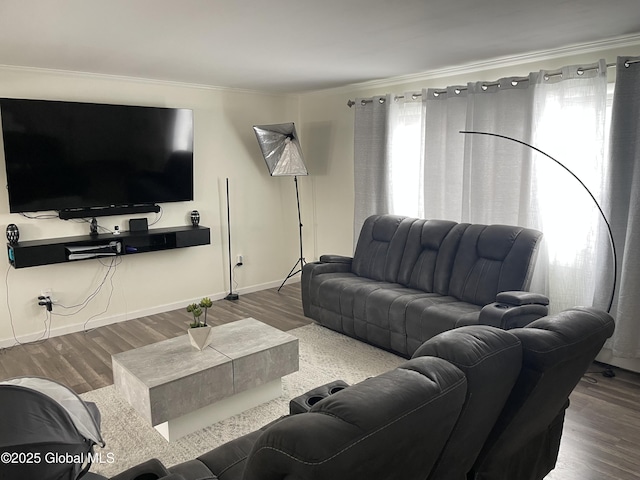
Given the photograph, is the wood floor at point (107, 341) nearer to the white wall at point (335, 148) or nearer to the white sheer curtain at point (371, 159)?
the white wall at point (335, 148)

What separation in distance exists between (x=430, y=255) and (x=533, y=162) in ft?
3.79

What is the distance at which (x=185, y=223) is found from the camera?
→ 534 centimetres

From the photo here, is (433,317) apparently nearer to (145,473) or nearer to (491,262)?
(491,262)

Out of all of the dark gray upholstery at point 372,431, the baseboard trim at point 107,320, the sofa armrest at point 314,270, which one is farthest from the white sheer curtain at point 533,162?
the dark gray upholstery at point 372,431

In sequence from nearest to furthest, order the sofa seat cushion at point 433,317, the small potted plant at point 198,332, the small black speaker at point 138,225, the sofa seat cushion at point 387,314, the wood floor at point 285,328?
the wood floor at point 285,328 → the small potted plant at point 198,332 → the sofa seat cushion at point 433,317 → the sofa seat cushion at point 387,314 → the small black speaker at point 138,225

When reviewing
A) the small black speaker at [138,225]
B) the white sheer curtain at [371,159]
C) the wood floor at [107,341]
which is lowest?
the wood floor at [107,341]

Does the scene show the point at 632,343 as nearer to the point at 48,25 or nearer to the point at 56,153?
the point at 48,25

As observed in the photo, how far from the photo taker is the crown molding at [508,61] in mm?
3498

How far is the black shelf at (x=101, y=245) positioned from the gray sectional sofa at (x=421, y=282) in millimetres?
1388

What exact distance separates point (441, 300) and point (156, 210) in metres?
3.02

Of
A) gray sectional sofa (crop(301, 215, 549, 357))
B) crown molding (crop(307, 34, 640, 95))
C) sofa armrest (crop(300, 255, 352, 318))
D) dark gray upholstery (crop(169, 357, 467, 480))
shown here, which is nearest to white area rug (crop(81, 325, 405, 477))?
gray sectional sofa (crop(301, 215, 549, 357))

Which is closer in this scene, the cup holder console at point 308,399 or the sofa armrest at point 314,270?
the cup holder console at point 308,399

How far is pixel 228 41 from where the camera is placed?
10.8 feet

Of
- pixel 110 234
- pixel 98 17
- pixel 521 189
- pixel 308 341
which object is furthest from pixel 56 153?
pixel 521 189
